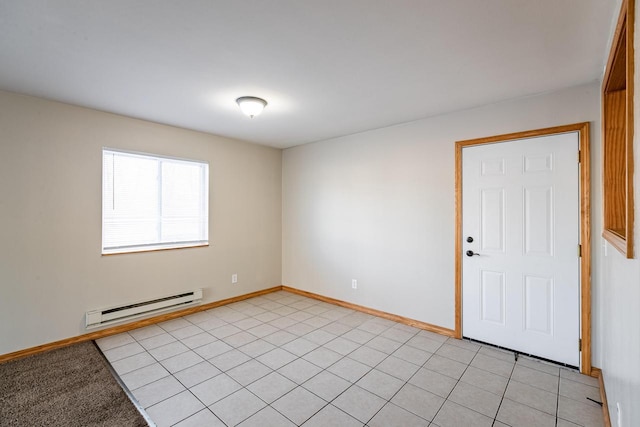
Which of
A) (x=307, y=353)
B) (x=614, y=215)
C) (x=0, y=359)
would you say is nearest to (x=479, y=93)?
(x=614, y=215)

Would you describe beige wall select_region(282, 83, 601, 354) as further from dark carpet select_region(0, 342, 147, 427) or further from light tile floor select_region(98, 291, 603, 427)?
dark carpet select_region(0, 342, 147, 427)

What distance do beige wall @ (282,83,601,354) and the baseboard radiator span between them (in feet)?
5.80

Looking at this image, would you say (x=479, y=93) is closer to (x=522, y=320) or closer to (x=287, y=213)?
(x=522, y=320)

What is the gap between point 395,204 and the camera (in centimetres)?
375

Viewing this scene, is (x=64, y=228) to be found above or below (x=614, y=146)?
below

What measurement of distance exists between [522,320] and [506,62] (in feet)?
7.70

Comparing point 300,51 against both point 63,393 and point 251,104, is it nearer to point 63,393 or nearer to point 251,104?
point 251,104

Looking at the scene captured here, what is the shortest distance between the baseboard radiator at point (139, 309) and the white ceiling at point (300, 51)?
7.41 ft

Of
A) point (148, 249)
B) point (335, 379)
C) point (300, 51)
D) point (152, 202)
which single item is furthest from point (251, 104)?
point (335, 379)

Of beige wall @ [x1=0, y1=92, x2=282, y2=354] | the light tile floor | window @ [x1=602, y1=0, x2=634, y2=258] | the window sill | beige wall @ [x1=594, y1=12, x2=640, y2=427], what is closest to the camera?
beige wall @ [x1=594, y1=12, x2=640, y2=427]

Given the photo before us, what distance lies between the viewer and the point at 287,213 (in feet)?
17.1

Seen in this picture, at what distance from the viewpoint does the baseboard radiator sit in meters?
3.17

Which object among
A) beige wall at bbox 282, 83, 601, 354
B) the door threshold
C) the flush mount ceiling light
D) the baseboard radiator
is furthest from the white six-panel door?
the baseboard radiator

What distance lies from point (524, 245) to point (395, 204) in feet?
4.72
